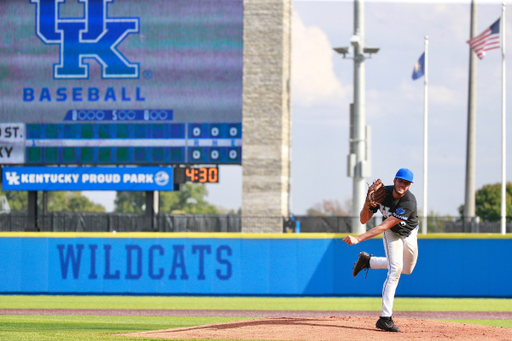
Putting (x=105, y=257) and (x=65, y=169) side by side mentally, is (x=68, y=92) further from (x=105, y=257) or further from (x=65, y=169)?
(x=105, y=257)

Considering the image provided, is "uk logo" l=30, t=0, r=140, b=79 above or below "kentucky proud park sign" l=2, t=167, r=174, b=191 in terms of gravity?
above

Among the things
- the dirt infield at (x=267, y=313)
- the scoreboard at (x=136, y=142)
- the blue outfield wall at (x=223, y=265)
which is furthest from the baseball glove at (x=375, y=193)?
the scoreboard at (x=136, y=142)

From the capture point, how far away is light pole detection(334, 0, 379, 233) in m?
15.5

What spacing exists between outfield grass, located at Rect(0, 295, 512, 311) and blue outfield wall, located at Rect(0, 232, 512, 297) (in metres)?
0.27

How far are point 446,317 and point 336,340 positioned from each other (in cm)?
496

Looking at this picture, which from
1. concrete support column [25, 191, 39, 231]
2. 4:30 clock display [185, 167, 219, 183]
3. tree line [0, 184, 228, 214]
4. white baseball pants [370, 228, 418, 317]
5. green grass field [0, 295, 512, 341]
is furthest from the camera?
tree line [0, 184, 228, 214]

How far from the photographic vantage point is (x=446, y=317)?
11.3 m

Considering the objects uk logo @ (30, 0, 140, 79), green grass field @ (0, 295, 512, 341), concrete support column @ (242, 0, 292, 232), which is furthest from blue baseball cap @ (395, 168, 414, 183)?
concrete support column @ (242, 0, 292, 232)

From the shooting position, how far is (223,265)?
1494 centimetres

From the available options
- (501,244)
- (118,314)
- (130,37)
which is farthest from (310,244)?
(130,37)

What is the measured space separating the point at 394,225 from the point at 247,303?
22.1 feet

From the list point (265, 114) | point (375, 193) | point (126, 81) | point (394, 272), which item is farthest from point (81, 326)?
point (265, 114)

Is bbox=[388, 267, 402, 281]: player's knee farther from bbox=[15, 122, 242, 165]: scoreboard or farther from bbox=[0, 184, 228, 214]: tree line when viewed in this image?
bbox=[0, 184, 228, 214]: tree line

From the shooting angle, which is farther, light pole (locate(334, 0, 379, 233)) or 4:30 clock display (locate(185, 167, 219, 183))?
4:30 clock display (locate(185, 167, 219, 183))
